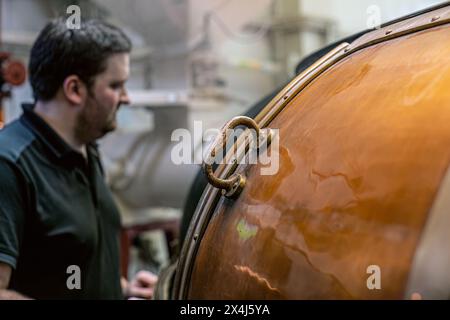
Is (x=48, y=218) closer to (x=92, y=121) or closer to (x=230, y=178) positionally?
(x=92, y=121)

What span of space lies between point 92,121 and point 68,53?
0.19 metres

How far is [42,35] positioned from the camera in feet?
4.63

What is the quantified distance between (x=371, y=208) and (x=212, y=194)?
1.07 ft

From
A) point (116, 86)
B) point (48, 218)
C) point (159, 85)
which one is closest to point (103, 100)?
point (116, 86)

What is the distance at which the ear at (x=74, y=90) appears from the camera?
1.39 meters

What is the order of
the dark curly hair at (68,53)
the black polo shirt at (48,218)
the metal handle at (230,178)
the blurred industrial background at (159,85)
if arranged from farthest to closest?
1. the blurred industrial background at (159,85)
2. the dark curly hair at (68,53)
3. the black polo shirt at (48,218)
4. the metal handle at (230,178)

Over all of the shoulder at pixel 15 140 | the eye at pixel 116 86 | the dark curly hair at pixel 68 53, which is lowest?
the shoulder at pixel 15 140

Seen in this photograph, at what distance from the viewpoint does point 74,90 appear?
1.40 metres

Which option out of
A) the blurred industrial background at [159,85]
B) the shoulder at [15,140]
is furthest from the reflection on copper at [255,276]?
the blurred industrial background at [159,85]

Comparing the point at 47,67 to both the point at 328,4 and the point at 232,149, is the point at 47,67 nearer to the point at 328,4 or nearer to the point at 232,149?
the point at 232,149

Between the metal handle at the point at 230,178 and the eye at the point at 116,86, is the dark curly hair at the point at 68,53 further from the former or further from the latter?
the metal handle at the point at 230,178

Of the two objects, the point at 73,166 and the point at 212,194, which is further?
the point at 73,166

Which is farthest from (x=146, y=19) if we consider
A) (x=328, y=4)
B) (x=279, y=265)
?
(x=279, y=265)

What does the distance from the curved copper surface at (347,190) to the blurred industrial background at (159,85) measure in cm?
222
